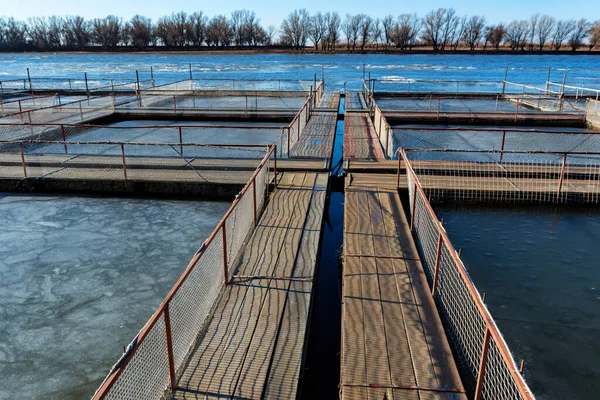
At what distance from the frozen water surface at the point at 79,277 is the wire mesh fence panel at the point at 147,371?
57.5 inches

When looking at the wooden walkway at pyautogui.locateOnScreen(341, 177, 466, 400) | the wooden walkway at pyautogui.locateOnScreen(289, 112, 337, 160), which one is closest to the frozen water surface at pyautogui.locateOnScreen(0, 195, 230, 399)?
the wooden walkway at pyautogui.locateOnScreen(341, 177, 466, 400)

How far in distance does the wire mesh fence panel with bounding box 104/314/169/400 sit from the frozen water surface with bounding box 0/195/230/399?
1.46 meters

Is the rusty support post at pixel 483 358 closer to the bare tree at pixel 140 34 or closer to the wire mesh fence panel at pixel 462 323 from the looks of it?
the wire mesh fence panel at pixel 462 323

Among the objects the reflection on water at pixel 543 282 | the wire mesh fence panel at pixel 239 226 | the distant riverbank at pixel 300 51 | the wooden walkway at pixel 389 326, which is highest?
the distant riverbank at pixel 300 51

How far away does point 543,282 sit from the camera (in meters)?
8.53

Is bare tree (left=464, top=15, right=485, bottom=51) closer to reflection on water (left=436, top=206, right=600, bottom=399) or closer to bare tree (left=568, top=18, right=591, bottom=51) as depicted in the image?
bare tree (left=568, top=18, right=591, bottom=51)

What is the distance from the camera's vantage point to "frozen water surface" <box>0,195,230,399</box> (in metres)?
6.21

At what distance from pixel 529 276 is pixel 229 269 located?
5134mm

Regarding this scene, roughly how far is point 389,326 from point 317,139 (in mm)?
13160

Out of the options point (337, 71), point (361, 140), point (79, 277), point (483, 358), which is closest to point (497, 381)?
point (483, 358)

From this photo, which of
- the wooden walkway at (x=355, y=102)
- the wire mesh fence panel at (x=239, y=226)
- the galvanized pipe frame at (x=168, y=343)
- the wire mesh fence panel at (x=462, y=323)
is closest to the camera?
the galvanized pipe frame at (x=168, y=343)

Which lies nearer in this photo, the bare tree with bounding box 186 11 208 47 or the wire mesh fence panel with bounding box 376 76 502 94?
the wire mesh fence panel with bounding box 376 76 502 94

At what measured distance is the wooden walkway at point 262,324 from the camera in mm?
5141

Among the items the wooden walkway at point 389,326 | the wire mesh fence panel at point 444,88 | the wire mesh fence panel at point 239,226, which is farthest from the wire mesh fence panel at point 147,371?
the wire mesh fence panel at point 444,88
